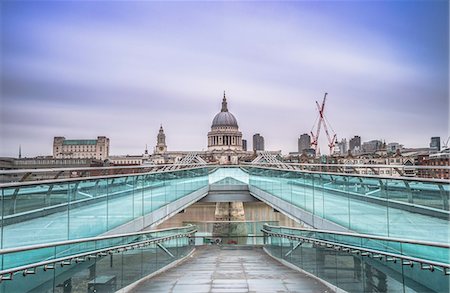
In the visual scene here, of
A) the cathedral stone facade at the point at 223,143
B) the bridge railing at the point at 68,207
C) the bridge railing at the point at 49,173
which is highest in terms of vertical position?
the cathedral stone facade at the point at 223,143

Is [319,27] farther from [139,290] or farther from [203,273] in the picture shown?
[139,290]

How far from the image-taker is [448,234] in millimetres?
5461

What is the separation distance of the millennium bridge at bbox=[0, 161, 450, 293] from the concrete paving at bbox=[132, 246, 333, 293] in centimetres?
2

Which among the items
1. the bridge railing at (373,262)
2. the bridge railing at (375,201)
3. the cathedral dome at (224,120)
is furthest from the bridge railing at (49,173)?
the cathedral dome at (224,120)

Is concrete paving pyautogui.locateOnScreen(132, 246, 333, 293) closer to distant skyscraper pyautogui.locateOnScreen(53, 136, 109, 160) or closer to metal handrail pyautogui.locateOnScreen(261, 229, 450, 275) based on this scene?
metal handrail pyautogui.locateOnScreen(261, 229, 450, 275)

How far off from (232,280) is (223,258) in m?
4.30

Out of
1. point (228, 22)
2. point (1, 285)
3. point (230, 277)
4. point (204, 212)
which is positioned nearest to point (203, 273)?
point (230, 277)

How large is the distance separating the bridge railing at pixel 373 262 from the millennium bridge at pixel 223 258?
2cm

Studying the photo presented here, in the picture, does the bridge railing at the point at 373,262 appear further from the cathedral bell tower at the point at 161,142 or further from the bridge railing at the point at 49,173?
the cathedral bell tower at the point at 161,142

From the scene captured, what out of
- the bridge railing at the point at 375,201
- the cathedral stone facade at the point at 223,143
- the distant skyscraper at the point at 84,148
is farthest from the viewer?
the distant skyscraper at the point at 84,148

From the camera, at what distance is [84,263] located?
627 centimetres

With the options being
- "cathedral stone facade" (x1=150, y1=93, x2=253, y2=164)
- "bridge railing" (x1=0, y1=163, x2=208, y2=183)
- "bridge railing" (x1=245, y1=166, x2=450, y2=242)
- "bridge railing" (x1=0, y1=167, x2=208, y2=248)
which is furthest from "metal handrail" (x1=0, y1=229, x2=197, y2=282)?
"cathedral stone facade" (x1=150, y1=93, x2=253, y2=164)

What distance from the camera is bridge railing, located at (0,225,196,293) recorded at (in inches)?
195

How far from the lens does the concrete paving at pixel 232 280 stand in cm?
736
